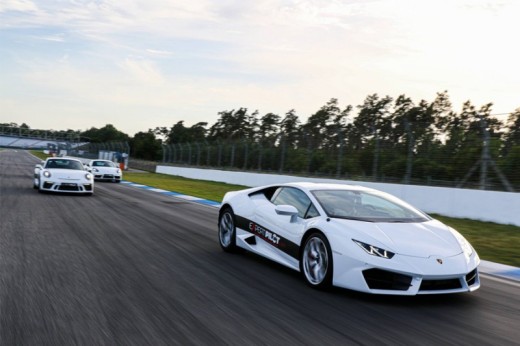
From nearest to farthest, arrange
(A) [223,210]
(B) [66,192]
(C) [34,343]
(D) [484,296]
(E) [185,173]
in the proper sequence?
(C) [34,343] → (D) [484,296] → (A) [223,210] → (B) [66,192] → (E) [185,173]

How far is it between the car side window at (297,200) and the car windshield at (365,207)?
13 centimetres

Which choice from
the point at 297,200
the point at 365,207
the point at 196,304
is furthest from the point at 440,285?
the point at 196,304

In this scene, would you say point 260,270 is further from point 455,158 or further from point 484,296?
point 455,158

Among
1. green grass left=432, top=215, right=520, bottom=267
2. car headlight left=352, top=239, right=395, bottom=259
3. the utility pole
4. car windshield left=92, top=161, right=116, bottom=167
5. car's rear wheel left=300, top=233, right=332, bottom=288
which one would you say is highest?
the utility pole

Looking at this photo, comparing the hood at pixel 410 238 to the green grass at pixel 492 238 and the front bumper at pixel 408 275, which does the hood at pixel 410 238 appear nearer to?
the front bumper at pixel 408 275

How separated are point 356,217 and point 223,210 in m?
2.72

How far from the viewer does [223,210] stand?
8117 mm

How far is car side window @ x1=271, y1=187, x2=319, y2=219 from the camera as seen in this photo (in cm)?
624

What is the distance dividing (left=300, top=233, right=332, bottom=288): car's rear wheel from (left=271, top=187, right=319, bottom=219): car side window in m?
0.40

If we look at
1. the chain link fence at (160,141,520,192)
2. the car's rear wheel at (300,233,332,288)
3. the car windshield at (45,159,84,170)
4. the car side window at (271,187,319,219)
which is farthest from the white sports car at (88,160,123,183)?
the car's rear wheel at (300,233,332,288)

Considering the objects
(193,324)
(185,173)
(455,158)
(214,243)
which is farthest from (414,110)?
(193,324)

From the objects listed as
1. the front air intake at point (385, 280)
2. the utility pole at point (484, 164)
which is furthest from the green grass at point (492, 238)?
the front air intake at point (385, 280)

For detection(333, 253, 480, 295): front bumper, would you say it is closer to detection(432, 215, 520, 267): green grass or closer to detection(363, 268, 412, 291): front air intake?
detection(363, 268, 412, 291): front air intake

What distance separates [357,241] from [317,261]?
0.61 metres
